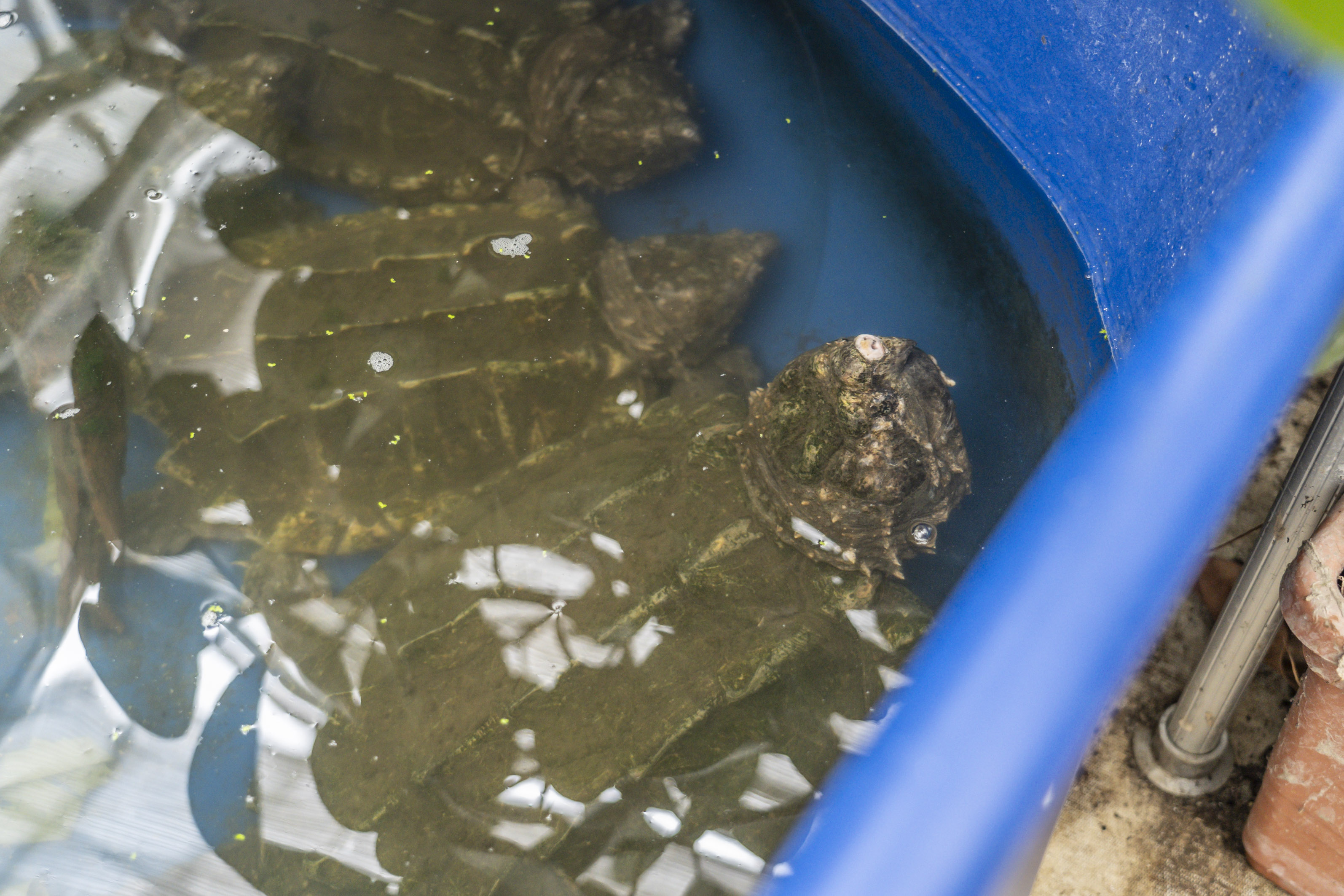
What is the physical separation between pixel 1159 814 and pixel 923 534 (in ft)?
2.92

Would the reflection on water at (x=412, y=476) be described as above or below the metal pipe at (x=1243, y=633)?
below

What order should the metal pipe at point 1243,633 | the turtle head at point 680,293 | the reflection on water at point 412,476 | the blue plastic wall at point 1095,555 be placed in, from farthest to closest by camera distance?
the turtle head at point 680,293 → the reflection on water at point 412,476 → the metal pipe at point 1243,633 → the blue plastic wall at point 1095,555

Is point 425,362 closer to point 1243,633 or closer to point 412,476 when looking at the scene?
point 412,476

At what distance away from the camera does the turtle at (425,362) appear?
2.52m

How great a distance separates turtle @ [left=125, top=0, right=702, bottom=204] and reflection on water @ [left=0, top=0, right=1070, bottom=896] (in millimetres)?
16

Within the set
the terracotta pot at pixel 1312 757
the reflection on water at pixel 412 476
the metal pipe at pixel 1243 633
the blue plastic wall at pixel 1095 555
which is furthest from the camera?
the reflection on water at pixel 412 476

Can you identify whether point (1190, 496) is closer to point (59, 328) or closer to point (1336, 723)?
point (1336, 723)

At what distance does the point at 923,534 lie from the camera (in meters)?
2.26

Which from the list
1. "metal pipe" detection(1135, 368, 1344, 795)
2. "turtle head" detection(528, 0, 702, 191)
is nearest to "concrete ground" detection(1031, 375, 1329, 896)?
"metal pipe" detection(1135, 368, 1344, 795)

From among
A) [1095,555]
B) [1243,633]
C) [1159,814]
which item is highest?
[1095,555]

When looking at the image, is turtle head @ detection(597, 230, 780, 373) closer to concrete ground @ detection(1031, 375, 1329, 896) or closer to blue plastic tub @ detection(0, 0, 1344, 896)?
blue plastic tub @ detection(0, 0, 1344, 896)

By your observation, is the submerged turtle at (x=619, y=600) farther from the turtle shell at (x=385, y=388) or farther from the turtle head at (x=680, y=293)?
the turtle head at (x=680, y=293)

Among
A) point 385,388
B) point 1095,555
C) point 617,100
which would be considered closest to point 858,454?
point 1095,555

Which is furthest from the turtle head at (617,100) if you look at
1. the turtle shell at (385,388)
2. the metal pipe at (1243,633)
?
the metal pipe at (1243,633)
